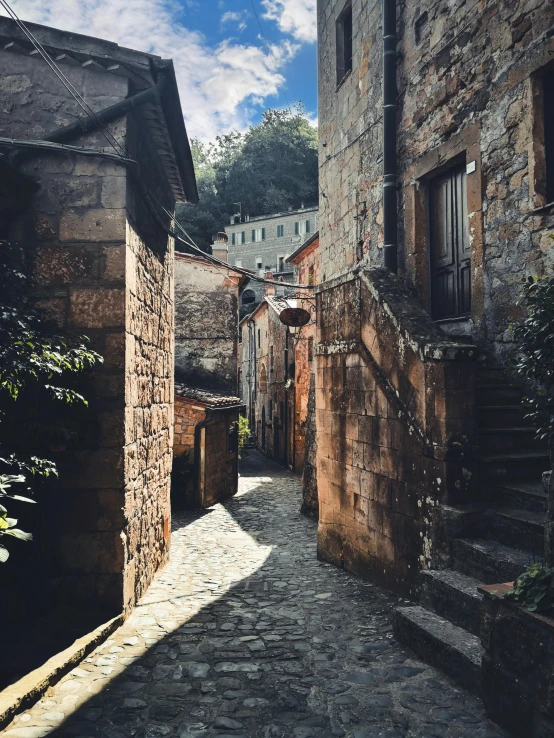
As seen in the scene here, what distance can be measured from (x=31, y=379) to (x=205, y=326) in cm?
1150

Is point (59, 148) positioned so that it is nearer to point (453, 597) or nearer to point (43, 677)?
point (43, 677)

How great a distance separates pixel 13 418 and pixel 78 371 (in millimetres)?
653

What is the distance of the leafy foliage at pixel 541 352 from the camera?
310 centimetres

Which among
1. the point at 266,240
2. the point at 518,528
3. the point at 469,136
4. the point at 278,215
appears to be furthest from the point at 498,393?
the point at 266,240

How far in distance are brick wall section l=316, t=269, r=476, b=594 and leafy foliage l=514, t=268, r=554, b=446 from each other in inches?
43.3

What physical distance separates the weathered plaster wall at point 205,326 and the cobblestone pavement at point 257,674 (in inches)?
373

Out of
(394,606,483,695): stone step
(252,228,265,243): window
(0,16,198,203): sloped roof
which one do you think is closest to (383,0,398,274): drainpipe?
(0,16,198,203): sloped roof

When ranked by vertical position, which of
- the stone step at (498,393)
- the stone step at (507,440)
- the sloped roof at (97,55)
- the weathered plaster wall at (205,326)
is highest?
the sloped roof at (97,55)

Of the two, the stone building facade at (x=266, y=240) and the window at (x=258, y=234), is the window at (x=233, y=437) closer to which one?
the stone building facade at (x=266, y=240)

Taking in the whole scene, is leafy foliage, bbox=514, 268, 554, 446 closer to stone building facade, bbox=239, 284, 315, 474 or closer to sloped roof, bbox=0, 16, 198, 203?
sloped roof, bbox=0, 16, 198, 203

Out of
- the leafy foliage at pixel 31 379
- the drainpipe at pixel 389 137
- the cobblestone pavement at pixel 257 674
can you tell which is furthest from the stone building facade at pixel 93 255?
the drainpipe at pixel 389 137

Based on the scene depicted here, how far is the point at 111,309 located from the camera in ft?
15.4

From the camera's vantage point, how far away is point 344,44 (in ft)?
31.4

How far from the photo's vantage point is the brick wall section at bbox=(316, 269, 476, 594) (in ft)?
14.5
